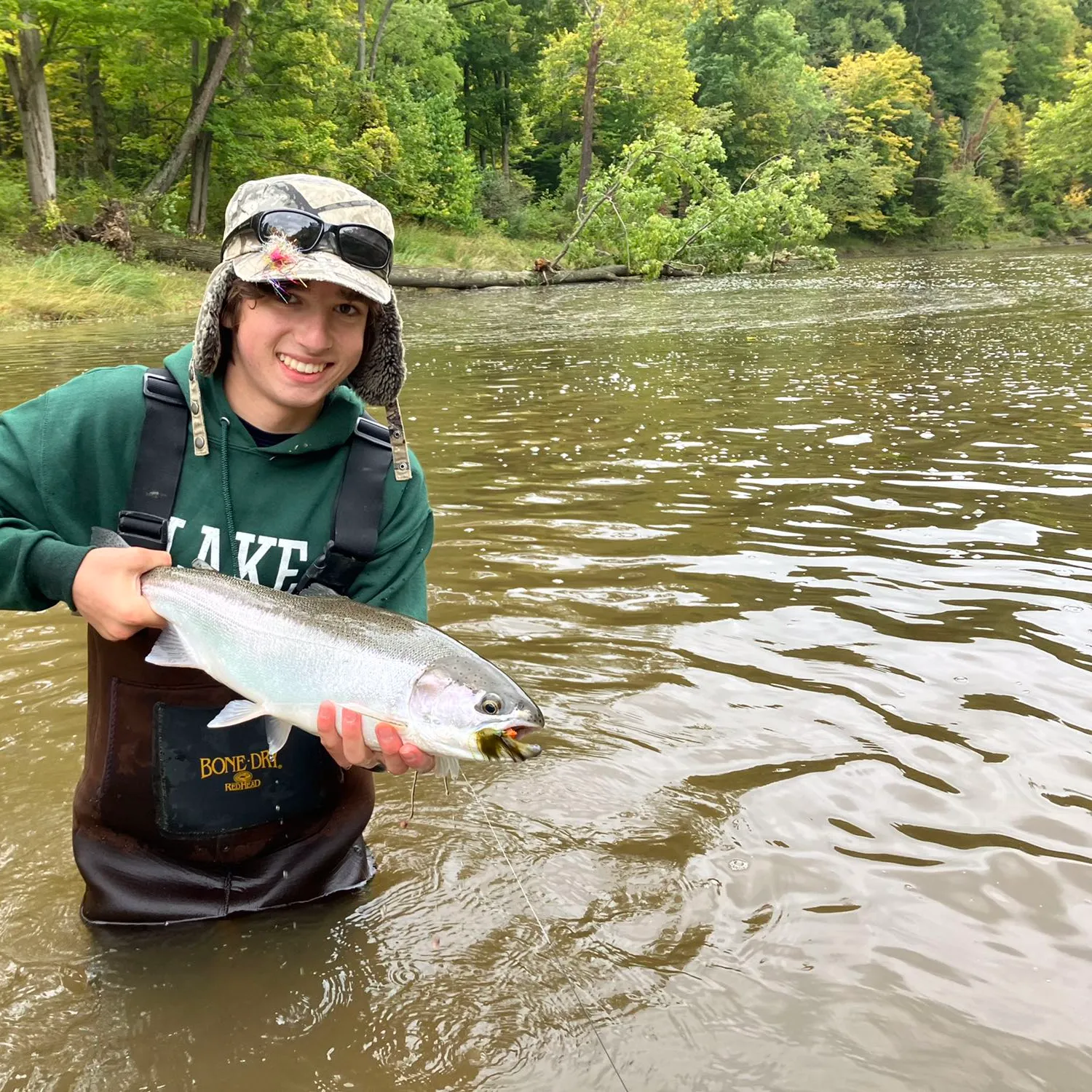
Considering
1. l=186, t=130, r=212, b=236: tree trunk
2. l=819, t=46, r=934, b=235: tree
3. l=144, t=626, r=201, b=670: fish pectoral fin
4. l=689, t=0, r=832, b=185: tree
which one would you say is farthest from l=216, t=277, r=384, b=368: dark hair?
l=819, t=46, r=934, b=235: tree

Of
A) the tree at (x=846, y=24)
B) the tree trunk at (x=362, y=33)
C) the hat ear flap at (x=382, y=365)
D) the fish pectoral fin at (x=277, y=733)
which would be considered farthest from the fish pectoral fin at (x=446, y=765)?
the tree at (x=846, y=24)

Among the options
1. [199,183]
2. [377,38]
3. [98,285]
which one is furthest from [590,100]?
[98,285]

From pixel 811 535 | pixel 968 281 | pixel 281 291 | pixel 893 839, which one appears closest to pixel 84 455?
pixel 281 291

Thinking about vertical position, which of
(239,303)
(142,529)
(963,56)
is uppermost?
(963,56)

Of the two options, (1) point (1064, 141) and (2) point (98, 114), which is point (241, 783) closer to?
(2) point (98, 114)

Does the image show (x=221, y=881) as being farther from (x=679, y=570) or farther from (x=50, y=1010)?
(x=679, y=570)

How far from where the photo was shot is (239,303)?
8.57 ft

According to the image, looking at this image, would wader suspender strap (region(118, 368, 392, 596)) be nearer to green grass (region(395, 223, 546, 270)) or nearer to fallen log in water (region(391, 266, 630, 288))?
fallen log in water (region(391, 266, 630, 288))

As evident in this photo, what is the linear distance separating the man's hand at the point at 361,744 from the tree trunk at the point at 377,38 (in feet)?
129

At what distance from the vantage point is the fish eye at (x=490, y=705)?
2.08m

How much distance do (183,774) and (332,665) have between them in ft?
2.33

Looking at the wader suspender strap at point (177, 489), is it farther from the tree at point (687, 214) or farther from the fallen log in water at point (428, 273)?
the tree at point (687, 214)

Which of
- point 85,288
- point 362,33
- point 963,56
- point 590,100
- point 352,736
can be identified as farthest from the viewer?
point 963,56

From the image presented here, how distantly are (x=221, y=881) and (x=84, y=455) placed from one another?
1283mm
